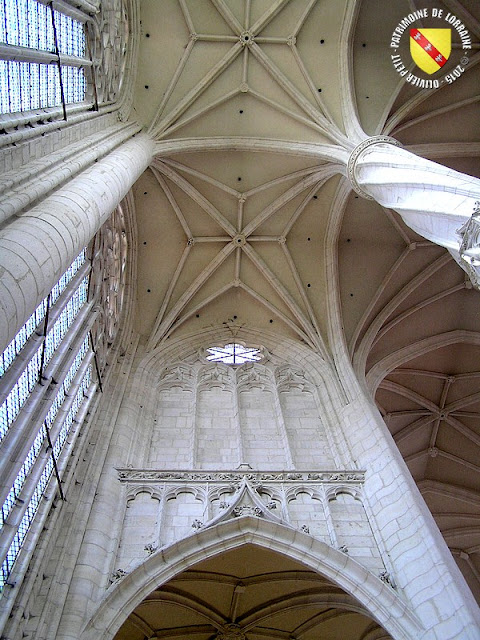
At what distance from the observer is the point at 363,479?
11.4m

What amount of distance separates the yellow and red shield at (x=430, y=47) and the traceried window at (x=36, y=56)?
906cm

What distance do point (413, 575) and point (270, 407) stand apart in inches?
228

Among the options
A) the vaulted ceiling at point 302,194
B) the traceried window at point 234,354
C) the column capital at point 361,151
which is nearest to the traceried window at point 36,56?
the vaulted ceiling at point 302,194

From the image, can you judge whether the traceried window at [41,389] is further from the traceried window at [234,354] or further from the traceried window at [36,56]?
the traceried window at [234,354]

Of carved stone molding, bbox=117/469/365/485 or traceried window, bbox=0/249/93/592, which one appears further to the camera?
carved stone molding, bbox=117/469/365/485

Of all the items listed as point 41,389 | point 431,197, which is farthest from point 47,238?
point 431,197

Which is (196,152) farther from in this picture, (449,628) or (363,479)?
(449,628)

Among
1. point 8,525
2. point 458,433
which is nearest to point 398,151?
point 8,525

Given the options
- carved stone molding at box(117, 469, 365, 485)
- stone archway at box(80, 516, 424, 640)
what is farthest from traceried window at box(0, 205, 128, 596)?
stone archway at box(80, 516, 424, 640)

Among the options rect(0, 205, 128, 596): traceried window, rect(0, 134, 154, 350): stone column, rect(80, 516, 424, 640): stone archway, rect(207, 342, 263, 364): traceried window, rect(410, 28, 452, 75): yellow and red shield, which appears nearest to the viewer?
rect(0, 134, 154, 350): stone column

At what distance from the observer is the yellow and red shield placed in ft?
51.0

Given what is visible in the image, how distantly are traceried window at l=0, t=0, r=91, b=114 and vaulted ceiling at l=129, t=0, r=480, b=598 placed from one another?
16.5ft

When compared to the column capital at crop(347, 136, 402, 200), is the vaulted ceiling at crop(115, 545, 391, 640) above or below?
below

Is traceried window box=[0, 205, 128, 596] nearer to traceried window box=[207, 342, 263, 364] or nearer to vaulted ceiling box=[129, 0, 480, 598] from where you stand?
traceried window box=[207, 342, 263, 364]
